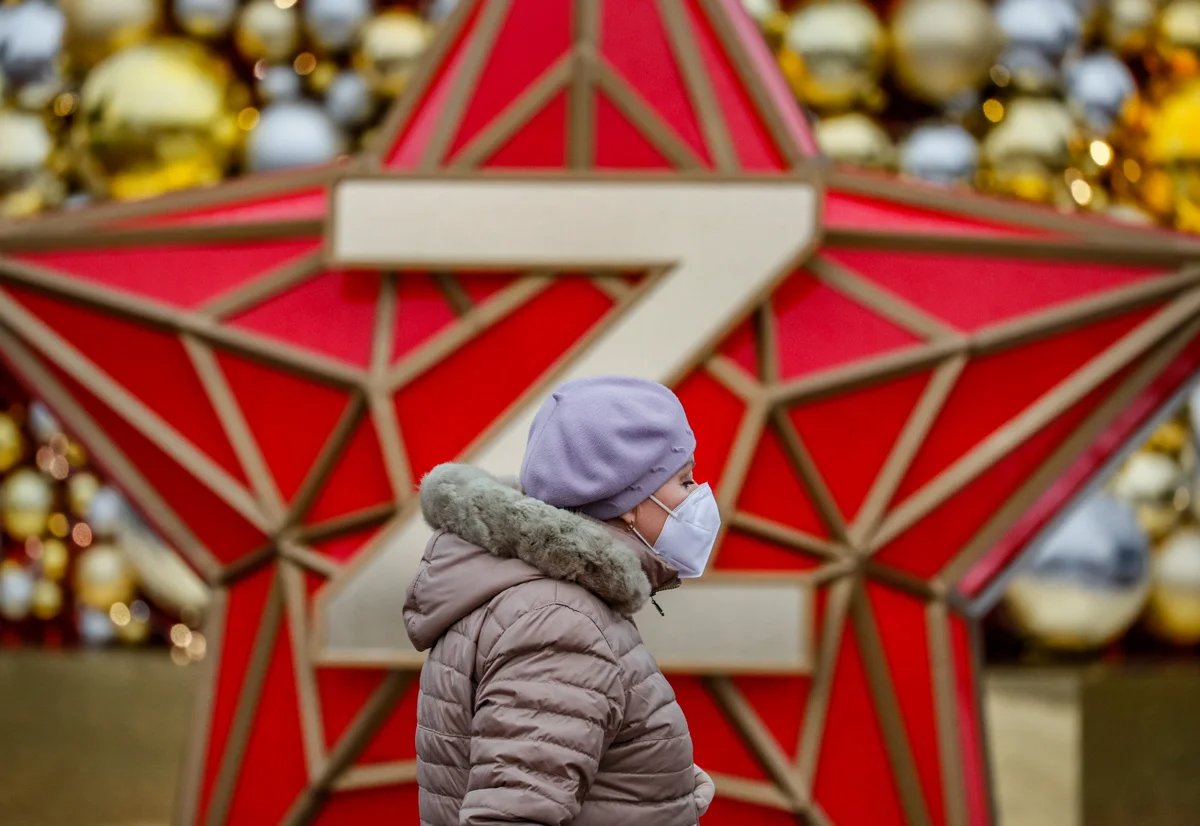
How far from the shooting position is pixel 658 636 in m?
2.55

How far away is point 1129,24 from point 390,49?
1.80 meters

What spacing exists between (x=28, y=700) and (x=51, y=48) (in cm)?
160

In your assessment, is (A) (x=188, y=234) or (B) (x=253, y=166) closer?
(A) (x=188, y=234)

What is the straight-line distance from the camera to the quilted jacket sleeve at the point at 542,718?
1.32 m

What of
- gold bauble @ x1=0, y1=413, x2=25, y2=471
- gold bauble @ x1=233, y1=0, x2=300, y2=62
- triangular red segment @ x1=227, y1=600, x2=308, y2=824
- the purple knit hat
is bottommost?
triangular red segment @ x1=227, y1=600, x2=308, y2=824

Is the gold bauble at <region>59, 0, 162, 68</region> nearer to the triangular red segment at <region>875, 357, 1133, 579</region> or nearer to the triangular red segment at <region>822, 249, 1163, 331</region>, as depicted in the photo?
the triangular red segment at <region>822, 249, 1163, 331</region>

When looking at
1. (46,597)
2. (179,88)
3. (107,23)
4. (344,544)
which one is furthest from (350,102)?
(46,597)

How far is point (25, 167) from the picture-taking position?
11.0 feet

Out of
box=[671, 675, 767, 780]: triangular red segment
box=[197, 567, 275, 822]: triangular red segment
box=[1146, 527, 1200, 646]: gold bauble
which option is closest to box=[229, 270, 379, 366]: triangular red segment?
box=[197, 567, 275, 822]: triangular red segment

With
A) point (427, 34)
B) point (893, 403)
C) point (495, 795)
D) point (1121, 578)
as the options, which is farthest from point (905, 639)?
point (427, 34)

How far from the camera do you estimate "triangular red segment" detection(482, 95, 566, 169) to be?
2.68 m

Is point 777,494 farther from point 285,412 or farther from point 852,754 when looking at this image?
point 285,412

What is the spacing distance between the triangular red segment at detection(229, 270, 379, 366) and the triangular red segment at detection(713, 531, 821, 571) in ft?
2.55

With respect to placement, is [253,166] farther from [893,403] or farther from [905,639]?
[905,639]
